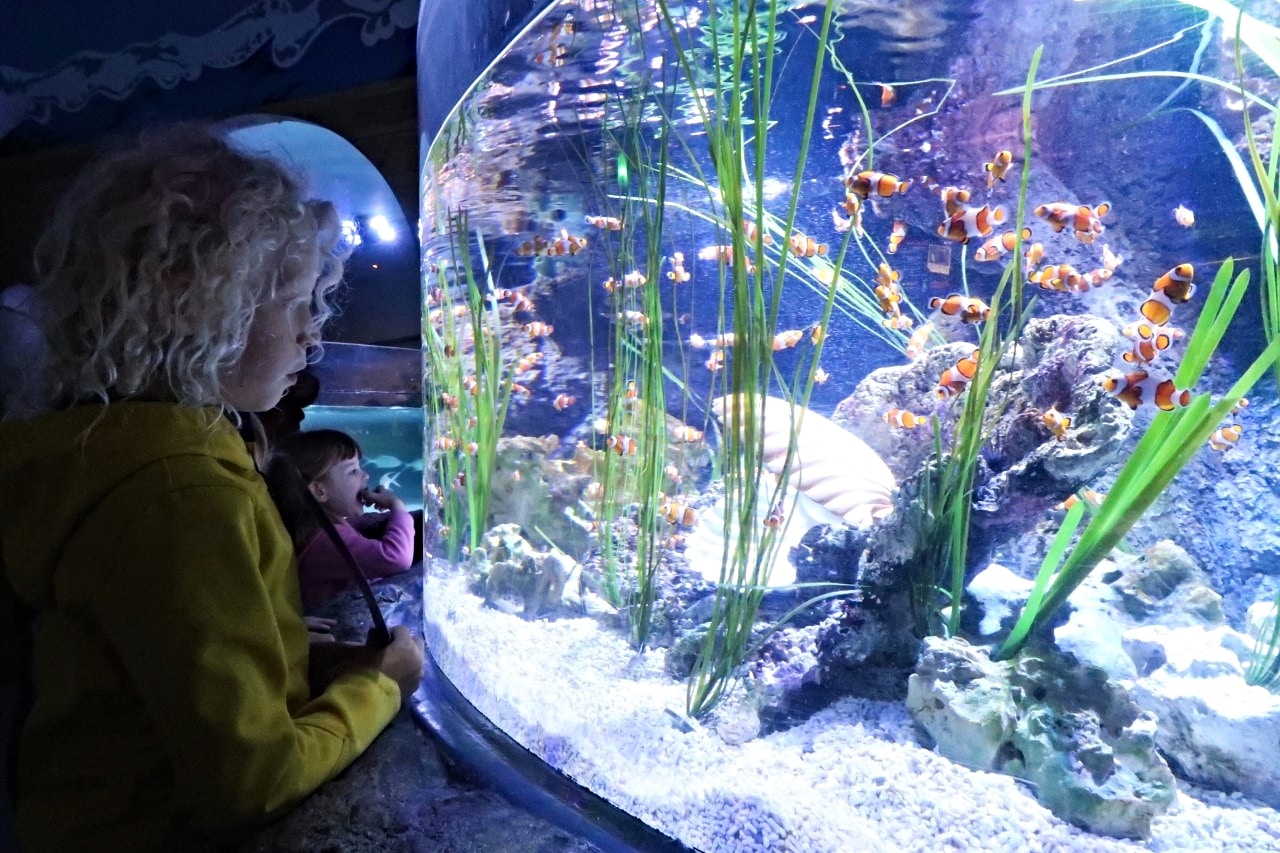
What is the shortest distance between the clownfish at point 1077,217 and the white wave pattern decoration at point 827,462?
0.39m

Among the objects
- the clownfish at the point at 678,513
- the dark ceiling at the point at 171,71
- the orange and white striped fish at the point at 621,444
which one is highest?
the dark ceiling at the point at 171,71

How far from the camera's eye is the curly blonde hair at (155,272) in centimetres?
120

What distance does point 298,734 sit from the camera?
1.24 m

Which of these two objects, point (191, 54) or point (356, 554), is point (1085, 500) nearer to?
point (356, 554)

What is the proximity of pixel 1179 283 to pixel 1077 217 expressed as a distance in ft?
0.49

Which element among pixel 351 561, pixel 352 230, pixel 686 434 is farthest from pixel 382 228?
pixel 686 434

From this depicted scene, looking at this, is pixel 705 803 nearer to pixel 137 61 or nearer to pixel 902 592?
pixel 902 592

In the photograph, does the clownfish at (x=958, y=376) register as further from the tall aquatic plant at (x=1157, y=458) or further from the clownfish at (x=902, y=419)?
the tall aquatic plant at (x=1157, y=458)

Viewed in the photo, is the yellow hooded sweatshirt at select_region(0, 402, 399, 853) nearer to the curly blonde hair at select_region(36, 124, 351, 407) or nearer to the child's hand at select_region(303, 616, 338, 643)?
the curly blonde hair at select_region(36, 124, 351, 407)

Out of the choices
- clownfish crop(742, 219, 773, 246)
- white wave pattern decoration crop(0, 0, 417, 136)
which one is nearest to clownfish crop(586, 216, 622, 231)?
clownfish crop(742, 219, 773, 246)

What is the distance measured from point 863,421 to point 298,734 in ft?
3.21

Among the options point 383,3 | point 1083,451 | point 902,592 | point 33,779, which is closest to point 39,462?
point 33,779

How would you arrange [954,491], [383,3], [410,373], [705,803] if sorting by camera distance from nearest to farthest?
1. [954,491]
2. [705,803]
3. [383,3]
4. [410,373]

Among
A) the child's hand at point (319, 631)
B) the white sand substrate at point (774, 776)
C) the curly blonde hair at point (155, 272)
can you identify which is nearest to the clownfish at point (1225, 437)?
the white sand substrate at point (774, 776)
